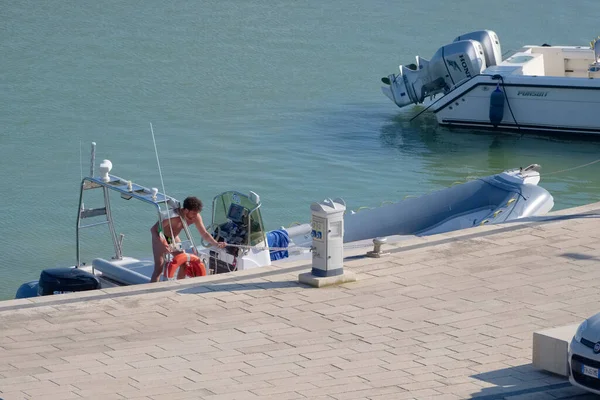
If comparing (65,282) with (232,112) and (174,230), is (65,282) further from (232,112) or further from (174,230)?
(232,112)

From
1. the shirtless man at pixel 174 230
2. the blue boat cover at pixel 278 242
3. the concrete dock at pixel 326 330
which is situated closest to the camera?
the concrete dock at pixel 326 330

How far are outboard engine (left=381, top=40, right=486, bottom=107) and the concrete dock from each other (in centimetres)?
1198

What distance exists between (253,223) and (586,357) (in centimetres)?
472

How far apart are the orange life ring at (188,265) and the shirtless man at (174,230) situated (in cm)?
14

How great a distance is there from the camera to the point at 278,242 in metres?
13.1

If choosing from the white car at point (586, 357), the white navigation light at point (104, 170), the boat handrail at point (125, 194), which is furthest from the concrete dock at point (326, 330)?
the white navigation light at point (104, 170)

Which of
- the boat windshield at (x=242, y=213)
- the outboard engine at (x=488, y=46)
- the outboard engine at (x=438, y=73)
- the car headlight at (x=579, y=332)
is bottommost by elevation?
the car headlight at (x=579, y=332)

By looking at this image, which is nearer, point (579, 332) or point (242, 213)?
point (579, 332)

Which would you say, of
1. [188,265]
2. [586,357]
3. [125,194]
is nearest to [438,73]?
[125,194]

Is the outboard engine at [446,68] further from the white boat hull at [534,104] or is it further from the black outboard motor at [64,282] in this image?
the black outboard motor at [64,282]

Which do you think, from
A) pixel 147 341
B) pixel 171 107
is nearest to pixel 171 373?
pixel 147 341

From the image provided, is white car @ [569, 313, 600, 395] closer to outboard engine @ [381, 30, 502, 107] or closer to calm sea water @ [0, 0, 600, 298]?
calm sea water @ [0, 0, 600, 298]

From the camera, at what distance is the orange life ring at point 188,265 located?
37.0 ft

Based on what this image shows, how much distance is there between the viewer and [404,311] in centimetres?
1031
